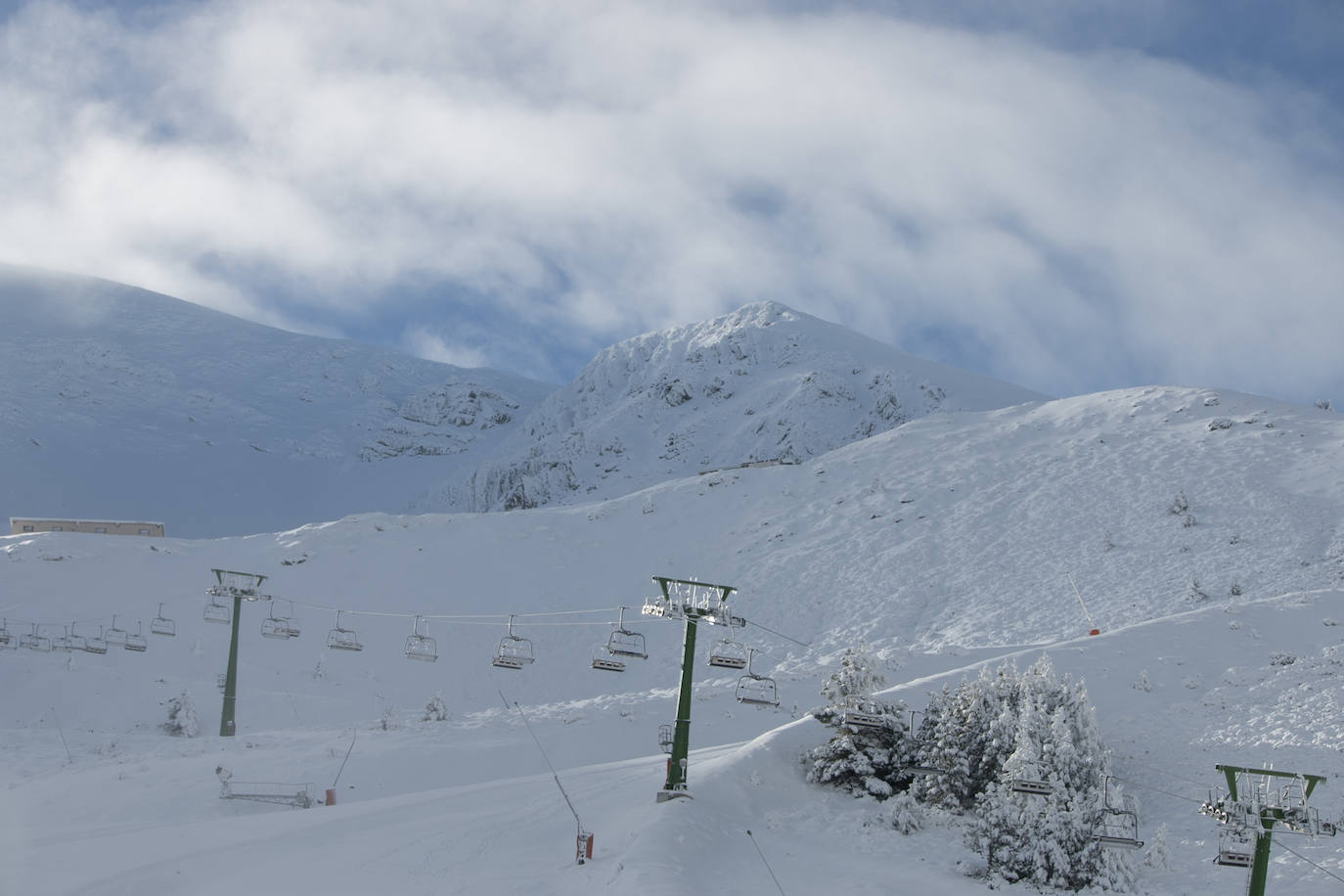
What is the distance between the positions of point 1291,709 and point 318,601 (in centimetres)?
4754

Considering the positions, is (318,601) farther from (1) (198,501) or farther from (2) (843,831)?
(1) (198,501)

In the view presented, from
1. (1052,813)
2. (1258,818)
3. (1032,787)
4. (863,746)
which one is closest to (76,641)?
(863,746)

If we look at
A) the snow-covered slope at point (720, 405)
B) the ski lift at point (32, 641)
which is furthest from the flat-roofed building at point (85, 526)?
the snow-covered slope at point (720, 405)

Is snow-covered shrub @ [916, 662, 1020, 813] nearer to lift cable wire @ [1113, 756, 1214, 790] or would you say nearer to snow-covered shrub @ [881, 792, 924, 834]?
snow-covered shrub @ [881, 792, 924, 834]

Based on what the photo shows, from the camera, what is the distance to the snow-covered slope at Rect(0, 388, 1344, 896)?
2191 centimetres

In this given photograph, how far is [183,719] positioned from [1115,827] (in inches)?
1309

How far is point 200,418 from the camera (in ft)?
509

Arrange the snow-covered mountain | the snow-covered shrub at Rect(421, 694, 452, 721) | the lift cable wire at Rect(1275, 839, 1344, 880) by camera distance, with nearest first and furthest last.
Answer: the lift cable wire at Rect(1275, 839, 1344, 880)
the snow-covered shrub at Rect(421, 694, 452, 721)
the snow-covered mountain

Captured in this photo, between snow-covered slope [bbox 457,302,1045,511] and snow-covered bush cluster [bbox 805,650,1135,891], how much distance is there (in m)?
74.8

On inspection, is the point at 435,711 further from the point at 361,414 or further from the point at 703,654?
the point at 361,414

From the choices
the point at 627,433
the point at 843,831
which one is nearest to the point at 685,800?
the point at 843,831

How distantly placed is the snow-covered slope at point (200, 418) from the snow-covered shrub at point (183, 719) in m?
87.7

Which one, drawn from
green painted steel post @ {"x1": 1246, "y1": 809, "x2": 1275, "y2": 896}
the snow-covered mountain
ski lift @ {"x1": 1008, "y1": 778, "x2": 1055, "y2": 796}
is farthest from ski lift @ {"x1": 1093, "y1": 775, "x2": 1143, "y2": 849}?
the snow-covered mountain

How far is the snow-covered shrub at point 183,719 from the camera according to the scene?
39188mm
